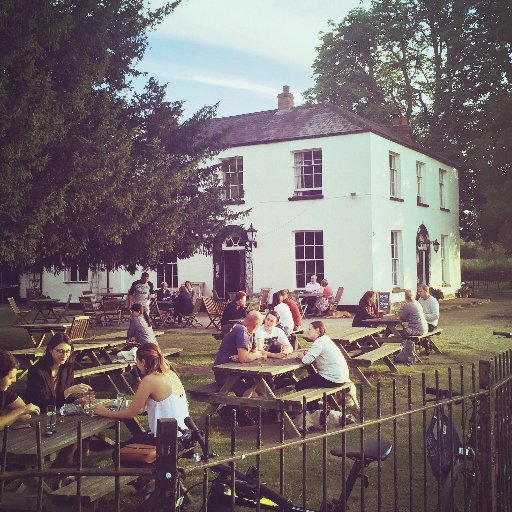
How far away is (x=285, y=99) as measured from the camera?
2650 cm

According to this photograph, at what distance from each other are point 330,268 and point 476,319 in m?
5.93

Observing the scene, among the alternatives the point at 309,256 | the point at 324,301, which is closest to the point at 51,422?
the point at 324,301

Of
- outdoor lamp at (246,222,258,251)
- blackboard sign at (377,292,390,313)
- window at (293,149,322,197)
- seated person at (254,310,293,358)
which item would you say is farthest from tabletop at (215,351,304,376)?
outdoor lamp at (246,222,258,251)

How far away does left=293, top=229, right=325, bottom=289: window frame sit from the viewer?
2361 centimetres

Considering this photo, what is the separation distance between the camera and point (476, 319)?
1969cm

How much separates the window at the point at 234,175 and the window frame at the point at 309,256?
3.35 meters

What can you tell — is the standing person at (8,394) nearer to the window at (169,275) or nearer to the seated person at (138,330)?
the seated person at (138,330)

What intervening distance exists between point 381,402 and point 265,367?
2.01 meters

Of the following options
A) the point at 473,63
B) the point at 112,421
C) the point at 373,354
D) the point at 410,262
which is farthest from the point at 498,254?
the point at 112,421

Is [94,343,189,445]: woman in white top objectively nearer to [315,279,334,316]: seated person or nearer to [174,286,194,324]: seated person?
[174,286,194,324]: seated person

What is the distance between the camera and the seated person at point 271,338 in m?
9.20

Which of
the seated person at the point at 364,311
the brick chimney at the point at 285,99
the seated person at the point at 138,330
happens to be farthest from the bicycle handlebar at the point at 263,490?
the brick chimney at the point at 285,99

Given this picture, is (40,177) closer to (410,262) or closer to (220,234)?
(220,234)

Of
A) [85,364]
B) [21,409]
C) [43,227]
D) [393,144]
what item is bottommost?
[85,364]
